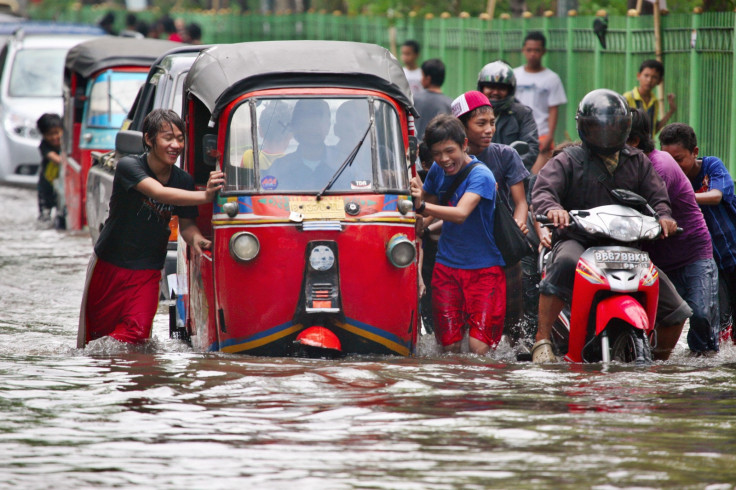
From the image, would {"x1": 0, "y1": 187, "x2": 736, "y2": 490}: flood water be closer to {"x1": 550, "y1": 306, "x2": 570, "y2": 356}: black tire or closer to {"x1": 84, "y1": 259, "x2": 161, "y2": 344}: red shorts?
{"x1": 84, "y1": 259, "x2": 161, "y2": 344}: red shorts

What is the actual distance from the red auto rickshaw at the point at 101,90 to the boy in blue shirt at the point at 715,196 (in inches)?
302

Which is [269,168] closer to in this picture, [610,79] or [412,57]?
[610,79]

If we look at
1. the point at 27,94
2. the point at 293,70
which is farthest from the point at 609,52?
the point at 27,94

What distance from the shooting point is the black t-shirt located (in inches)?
317

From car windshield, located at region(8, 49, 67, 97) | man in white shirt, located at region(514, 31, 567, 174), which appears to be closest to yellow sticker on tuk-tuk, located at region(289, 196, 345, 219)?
man in white shirt, located at region(514, 31, 567, 174)

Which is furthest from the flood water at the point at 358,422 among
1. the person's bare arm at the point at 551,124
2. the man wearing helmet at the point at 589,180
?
the person's bare arm at the point at 551,124

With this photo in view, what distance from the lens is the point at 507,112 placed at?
34.8 ft

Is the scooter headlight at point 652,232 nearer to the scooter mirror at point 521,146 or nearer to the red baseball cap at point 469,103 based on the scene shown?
the red baseball cap at point 469,103

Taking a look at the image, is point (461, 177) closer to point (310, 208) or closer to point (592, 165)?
point (592, 165)

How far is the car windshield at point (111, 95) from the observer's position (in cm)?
1495

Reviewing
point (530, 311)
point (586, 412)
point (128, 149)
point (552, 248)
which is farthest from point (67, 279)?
point (586, 412)

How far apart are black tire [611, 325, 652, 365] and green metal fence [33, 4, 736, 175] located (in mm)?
5396

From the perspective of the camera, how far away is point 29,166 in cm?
2069

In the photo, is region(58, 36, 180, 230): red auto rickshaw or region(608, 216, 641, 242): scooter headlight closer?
region(608, 216, 641, 242): scooter headlight
